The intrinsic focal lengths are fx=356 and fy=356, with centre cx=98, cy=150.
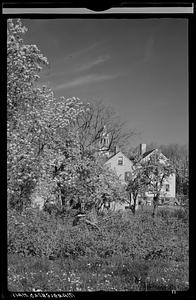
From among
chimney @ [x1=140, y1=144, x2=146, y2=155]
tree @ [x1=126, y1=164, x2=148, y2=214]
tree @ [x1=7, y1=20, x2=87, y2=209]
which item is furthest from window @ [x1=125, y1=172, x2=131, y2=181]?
tree @ [x1=7, y1=20, x2=87, y2=209]

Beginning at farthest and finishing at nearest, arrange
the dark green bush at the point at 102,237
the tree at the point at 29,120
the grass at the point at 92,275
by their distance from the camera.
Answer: the tree at the point at 29,120 → the dark green bush at the point at 102,237 → the grass at the point at 92,275

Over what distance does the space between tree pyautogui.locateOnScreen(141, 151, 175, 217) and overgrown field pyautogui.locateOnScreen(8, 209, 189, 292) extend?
105mm

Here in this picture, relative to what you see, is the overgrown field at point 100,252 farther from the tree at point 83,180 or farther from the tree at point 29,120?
the tree at point 29,120

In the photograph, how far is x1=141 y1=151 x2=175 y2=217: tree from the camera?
182cm

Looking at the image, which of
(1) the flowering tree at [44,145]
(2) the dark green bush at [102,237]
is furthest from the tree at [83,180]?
(2) the dark green bush at [102,237]

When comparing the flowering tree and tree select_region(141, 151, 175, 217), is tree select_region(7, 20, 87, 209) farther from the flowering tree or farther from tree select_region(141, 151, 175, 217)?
tree select_region(141, 151, 175, 217)

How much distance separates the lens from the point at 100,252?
5.76 ft

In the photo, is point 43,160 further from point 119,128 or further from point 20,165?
point 119,128

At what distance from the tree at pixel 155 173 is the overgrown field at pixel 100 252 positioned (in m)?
0.11

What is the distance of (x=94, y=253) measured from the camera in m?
1.76

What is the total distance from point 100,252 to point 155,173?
487mm

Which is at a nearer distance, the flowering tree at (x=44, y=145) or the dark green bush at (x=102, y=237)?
the dark green bush at (x=102, y=237)

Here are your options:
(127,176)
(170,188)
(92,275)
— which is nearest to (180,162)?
(170,188)

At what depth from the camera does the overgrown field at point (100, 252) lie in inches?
62.4
